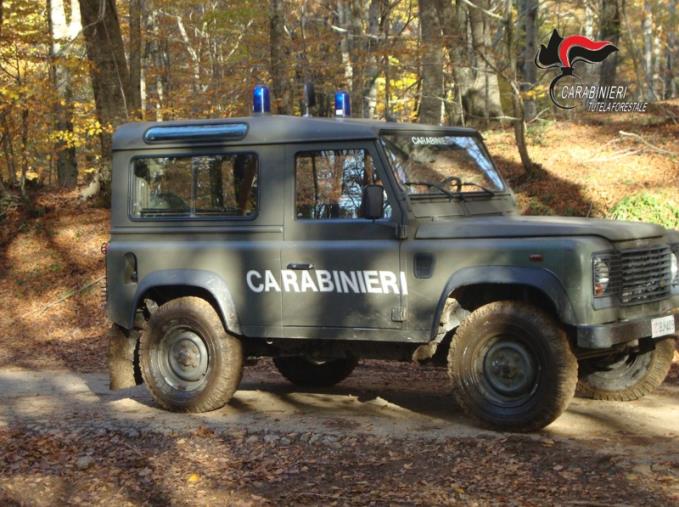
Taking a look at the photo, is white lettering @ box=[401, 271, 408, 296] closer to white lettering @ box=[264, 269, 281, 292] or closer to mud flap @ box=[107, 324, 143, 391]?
white lettering @ box=[264, 269, 281, 292]

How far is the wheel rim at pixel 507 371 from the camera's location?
7.02 m

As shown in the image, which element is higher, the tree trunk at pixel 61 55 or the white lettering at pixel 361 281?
the tree trunk at pixel 61 55

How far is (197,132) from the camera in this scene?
8.38 m

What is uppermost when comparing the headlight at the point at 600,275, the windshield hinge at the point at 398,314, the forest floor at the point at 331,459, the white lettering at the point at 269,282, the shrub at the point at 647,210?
the shrub at the point at 647,210

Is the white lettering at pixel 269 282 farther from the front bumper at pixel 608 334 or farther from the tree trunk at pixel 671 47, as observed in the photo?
the tree trunk at pixel 671 47

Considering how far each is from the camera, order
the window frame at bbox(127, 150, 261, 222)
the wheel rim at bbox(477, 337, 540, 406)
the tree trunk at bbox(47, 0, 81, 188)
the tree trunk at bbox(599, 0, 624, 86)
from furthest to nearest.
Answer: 1. the tree trunk at bbox(599, 0, 624, 86)
2. the tree trunk at bbox(47, 0, 81, 188)
3. the window frame at bbox(127, 150, 261, 222)
4. the wheel rim at bbox(477, 337, 540, 406)

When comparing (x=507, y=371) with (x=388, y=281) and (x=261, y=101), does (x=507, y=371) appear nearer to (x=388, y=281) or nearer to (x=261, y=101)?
(x=388, y=281)

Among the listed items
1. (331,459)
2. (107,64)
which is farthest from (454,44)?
(331,459)

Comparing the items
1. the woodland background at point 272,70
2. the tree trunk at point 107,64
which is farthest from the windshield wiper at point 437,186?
the tree trunk at point 107,64

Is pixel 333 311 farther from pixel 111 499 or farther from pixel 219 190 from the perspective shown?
pixel 111 499

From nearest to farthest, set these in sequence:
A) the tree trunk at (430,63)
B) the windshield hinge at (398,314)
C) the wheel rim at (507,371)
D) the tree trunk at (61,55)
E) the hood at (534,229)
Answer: the hood at (534,229)
the wheel rim at (507,371)
the windshield hinge at (398,314)
the tree trunk at (430,63)
the tree trunk at (61,55)

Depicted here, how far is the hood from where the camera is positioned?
22.4ft

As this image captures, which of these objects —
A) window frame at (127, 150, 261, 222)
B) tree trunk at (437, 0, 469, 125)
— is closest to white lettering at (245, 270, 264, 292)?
window frame at (127, 150, 261, 222)

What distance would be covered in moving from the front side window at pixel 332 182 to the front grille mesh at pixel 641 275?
179 centimetres
